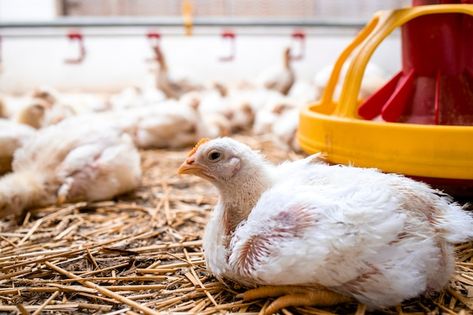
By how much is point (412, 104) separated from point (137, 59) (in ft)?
18.2

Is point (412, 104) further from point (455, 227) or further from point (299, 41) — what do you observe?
point (299, 41)

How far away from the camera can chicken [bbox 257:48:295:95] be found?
6750 mm

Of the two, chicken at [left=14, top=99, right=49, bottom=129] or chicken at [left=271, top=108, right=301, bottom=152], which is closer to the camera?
chicken at [left=271, top=108, right=301, bottom=152]

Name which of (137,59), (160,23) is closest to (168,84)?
(160,23)

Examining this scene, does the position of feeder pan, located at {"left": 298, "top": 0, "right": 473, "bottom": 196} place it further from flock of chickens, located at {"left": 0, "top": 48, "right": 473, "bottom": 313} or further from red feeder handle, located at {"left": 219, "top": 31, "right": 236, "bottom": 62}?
red feeder handle, located at {"left": 219, "top": 31, "right": 236, "bottom": 62}

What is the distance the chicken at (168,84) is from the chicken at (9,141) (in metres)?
2.98

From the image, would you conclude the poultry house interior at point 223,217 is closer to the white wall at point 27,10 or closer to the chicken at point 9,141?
the chicken at point 9,141

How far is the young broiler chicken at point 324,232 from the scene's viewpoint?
1.35m

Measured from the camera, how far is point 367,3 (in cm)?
760

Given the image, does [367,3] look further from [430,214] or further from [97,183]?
[430,214]

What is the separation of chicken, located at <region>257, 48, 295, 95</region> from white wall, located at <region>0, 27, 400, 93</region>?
0.53 meters

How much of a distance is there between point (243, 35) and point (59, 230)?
514cm

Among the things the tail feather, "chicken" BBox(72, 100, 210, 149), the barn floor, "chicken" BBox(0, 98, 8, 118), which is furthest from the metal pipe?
the tail feather

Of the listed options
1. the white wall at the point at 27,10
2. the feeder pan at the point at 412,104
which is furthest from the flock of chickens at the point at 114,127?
the white wall at the point at 27,10
